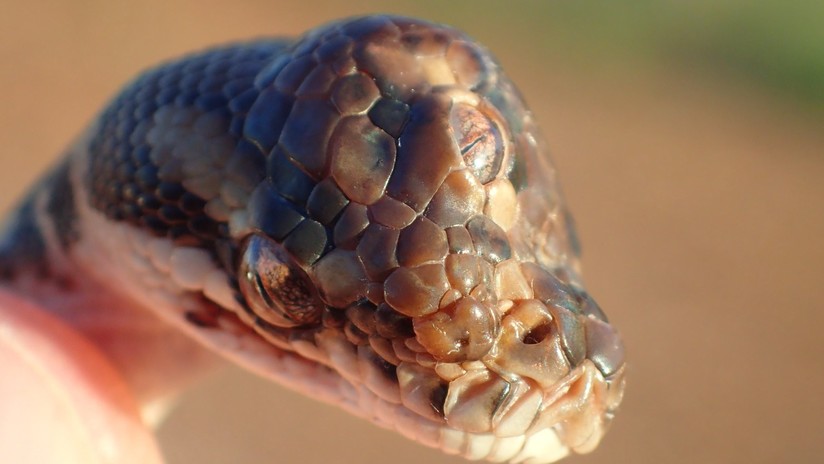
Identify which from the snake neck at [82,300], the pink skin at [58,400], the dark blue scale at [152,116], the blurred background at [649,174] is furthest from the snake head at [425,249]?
the blurred background at [649,174]

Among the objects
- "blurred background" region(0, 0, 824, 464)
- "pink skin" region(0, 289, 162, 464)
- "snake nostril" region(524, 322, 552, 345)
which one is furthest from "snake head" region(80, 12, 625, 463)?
"blurred background" region(0, 0, 824, 464)

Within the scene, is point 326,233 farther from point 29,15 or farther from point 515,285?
point 29,15

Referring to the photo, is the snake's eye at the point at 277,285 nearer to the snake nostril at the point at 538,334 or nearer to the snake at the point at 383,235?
the snake at the point at 383,235

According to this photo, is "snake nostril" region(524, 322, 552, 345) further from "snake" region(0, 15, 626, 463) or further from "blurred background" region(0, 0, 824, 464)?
"blurred background" region(0, 0, 824, 464)

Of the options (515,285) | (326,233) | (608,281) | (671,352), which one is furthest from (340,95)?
(608,281)

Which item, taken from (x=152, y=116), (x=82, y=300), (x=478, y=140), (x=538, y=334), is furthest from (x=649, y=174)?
(x=538, y=334)
